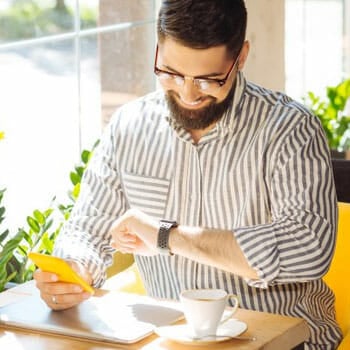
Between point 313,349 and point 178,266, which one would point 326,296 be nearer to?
point 313,349

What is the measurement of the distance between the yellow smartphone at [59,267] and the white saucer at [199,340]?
0.74 feet

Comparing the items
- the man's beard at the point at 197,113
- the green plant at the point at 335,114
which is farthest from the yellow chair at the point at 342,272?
the green plant at the point at 335,114

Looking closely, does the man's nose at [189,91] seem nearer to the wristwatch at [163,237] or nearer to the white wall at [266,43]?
the wristwatch at [163,237]

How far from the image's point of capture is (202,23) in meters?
2.38

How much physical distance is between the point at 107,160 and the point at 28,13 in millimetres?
797

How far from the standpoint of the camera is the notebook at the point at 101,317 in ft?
6.95

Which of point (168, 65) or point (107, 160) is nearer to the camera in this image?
point (168, 65)

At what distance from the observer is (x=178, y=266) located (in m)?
2.60

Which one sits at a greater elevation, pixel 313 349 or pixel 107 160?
pixel 107 160

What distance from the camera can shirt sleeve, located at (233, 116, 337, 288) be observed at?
234 centimetres

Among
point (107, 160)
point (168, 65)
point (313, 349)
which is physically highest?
point (168, 65)

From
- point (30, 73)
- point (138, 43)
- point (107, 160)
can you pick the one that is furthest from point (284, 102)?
point (138, 43)

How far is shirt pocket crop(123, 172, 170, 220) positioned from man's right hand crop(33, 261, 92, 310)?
0.38m

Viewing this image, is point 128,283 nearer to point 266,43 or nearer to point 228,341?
point 228,341
